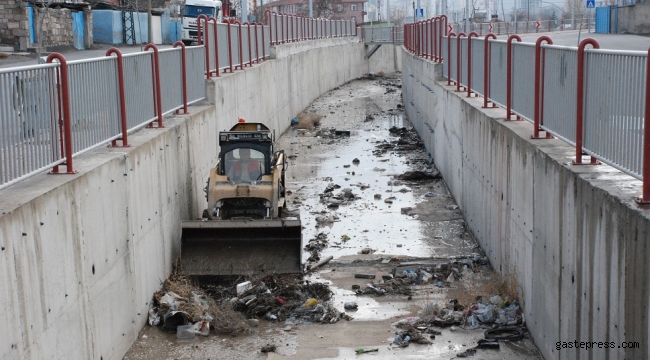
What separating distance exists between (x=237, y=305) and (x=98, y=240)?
3.12 m

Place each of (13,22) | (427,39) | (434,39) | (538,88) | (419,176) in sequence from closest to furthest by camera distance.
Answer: (538,88)
(419,176)
(434,39)
(427,39)
(13,22)

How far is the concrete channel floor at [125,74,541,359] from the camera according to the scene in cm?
1030

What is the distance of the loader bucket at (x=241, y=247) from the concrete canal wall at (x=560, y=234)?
301cm

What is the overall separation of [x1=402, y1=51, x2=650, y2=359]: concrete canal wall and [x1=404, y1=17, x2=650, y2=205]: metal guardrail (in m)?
0.22

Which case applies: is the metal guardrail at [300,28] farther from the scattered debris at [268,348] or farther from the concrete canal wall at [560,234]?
the scattered debris at [268,348]

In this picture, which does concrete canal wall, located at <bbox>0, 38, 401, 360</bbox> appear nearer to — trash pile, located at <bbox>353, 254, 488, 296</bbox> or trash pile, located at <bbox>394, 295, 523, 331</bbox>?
trash pile, located at <bbox>353, 254, 488, 296</bbox>

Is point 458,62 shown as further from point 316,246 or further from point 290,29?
point 290,29

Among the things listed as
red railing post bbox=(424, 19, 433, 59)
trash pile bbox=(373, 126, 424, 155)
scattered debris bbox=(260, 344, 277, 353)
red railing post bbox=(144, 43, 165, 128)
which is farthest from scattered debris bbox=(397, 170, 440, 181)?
scattered debris bbox=(260, 344, 277, 353)

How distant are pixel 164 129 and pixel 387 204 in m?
7.05

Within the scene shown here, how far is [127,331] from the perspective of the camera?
399 inches

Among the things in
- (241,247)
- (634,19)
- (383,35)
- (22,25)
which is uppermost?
(22,25)

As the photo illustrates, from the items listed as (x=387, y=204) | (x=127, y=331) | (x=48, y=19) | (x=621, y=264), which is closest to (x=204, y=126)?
(x=387, y=204)

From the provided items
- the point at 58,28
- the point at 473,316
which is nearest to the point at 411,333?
the point at 473,316

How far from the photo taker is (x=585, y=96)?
Result: 8.62m
